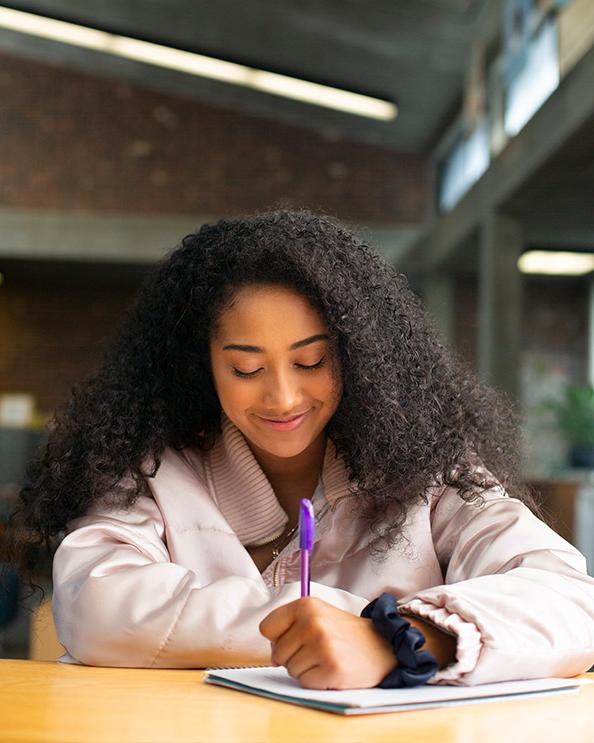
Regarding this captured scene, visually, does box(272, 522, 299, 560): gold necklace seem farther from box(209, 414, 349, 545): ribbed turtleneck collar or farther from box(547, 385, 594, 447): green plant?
box(547, 385, 594, 447): green plant

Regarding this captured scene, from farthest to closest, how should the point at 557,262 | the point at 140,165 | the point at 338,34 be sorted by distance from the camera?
the point at 140,165
the point at 557,262
the point at 338,34

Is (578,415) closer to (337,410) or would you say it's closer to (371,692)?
(337,410)

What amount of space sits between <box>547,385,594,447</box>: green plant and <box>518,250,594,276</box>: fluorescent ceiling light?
1.25 metres

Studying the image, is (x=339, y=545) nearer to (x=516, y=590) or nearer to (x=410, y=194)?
(x=516, y=590)

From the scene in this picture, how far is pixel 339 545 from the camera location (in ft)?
5.26

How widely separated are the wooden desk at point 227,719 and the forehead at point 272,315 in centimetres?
58

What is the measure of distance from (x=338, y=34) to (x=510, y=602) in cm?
732

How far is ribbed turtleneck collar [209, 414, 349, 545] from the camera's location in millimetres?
1660

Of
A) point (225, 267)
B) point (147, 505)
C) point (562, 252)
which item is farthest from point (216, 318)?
point (562, 252)

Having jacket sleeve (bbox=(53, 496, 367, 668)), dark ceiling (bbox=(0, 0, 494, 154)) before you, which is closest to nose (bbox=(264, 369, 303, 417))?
jacket sleeve (bbox=(53, 496, 367, 668))


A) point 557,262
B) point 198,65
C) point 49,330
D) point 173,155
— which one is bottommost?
point 49,330

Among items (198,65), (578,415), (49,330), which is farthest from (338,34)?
(49,330)

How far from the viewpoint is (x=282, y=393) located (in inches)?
60.7

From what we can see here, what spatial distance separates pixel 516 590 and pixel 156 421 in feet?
2.18
